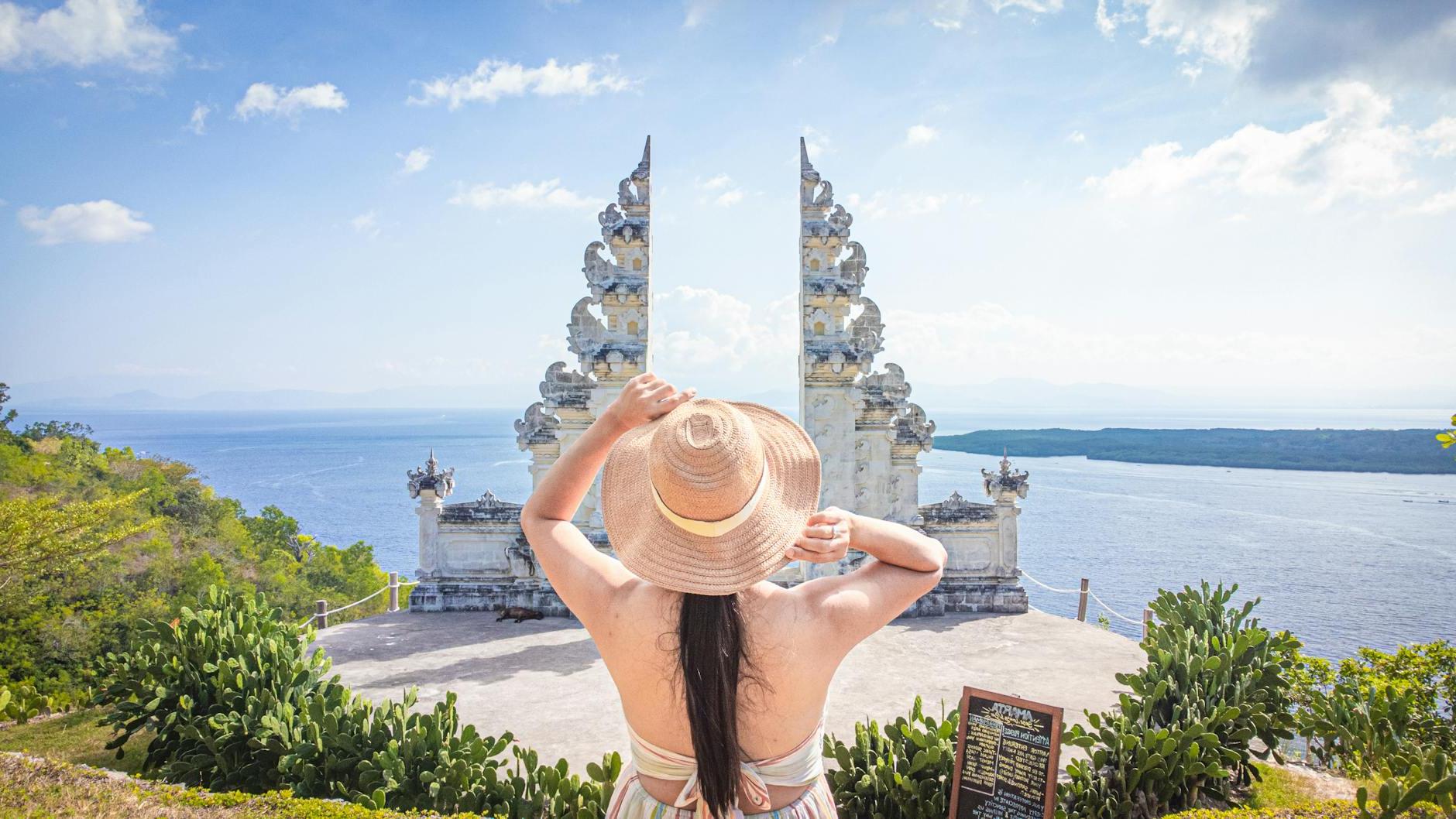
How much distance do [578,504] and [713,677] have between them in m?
0.70

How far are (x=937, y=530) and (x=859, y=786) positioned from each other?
709 centimetres

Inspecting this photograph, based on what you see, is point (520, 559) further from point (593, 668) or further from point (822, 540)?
point (822, 540)

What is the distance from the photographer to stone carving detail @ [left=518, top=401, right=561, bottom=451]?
11297 mm

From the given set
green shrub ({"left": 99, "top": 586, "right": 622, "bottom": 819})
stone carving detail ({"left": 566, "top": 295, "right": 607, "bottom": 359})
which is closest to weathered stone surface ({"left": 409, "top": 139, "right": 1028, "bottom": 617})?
stone carving detail ({"left": 566, "top": 295, "right": 607, "bottom": 359})

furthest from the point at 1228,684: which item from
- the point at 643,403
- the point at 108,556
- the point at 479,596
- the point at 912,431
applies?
the point at 108,556

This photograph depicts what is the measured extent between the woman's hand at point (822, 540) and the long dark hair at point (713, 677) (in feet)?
0.85

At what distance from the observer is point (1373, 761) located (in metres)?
5.54

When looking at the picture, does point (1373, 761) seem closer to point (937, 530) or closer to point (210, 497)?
point (937, 530)

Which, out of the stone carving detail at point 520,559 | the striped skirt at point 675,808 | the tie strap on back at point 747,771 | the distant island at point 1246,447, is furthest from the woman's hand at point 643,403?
the distant island at point 1246,447

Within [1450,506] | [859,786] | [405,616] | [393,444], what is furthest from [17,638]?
[393,444]

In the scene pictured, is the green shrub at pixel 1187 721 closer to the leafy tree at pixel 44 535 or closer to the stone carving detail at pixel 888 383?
the stone carving detail at pixel 888 383

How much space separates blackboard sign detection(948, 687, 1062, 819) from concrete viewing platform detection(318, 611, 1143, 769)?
2.68 meters

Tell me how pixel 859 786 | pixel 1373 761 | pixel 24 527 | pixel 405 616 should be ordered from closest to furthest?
pixel 859 786, pixel 1373 761, pixel 24 527, pixel 405 616

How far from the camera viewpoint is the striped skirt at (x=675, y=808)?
2.76 m
